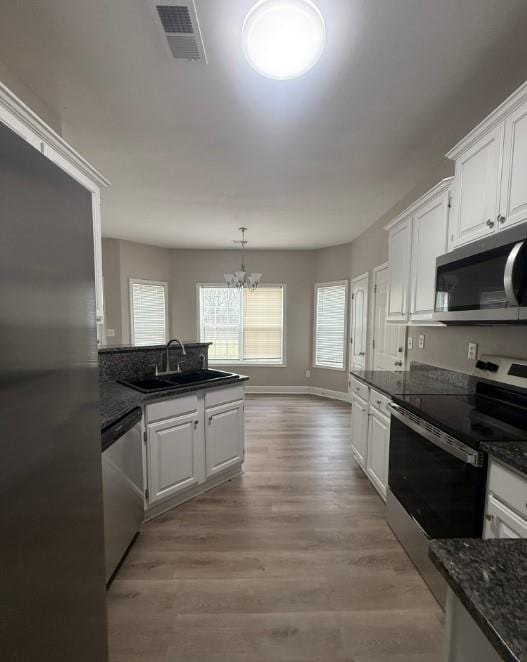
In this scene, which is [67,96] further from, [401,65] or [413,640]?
[413,640]

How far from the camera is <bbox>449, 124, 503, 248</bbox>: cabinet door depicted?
5.45ft

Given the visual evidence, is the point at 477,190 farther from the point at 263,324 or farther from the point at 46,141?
the point at 263,324

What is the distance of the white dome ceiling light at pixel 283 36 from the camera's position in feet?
4.17

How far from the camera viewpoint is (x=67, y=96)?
1.88 meters

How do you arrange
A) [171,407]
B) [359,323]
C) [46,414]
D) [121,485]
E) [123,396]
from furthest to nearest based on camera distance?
1. [359,323]
2. [171,407]
3. [123,396]
4. [121,485]
5. [46,414]

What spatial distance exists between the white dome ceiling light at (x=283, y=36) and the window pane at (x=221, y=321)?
A: 4.54 metres

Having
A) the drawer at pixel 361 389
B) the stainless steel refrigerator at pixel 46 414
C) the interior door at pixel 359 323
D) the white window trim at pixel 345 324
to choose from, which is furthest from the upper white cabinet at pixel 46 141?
the white window trim at pixel 345 324

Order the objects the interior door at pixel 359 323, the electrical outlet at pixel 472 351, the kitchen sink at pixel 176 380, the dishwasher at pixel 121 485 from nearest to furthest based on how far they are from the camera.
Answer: the dishwasher at pixel 121 485
the electrical outlet at pixel 472 351
the kitchen sink at pixel 176 380
the interior door at pixel 359 323

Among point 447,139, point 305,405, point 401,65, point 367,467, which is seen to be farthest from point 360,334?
point 401,65

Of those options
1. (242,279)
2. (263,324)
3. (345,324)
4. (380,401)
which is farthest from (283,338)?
(380,401)

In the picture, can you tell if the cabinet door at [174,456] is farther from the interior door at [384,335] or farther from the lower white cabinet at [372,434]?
the interior door at [384,335]

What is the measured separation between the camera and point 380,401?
92.4 inches

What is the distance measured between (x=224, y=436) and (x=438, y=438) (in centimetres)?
175

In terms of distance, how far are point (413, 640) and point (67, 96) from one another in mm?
3552
